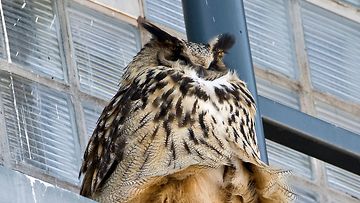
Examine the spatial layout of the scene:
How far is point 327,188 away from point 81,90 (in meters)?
1.07

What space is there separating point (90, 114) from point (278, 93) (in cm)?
94

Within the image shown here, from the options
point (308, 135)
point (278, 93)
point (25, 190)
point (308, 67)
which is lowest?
point (25, 190)

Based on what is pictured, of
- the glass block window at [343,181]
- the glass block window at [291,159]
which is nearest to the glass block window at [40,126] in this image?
the glass block window at [291,159]

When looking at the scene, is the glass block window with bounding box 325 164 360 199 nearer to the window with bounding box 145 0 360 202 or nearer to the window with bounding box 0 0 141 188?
the window with bounding box 145 0 360 202

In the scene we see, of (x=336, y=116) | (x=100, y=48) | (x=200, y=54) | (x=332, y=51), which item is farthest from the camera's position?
(x=332, y=51)

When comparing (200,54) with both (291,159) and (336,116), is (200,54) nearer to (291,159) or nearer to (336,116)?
(291,159)

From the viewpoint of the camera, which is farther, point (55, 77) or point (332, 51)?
point (332, 51)

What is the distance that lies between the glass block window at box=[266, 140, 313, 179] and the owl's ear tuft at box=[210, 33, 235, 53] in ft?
6.87

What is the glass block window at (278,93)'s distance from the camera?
7242mm

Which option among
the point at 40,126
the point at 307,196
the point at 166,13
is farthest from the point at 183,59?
the point at 307,196

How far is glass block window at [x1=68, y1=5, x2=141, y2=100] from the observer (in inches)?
266

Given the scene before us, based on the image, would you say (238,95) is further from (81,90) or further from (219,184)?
(81,90)

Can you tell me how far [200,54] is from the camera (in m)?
4.93

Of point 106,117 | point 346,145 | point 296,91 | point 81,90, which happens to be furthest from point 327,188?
point 106,117
